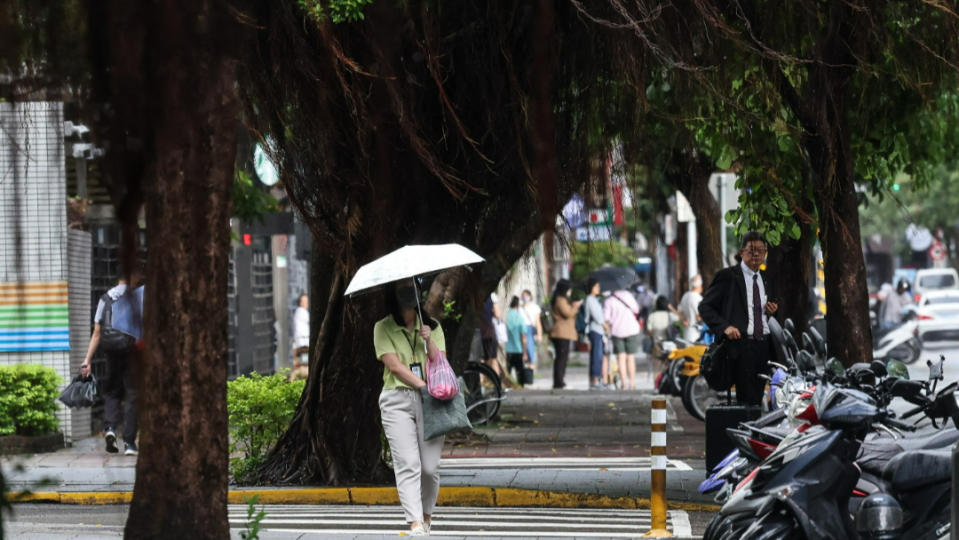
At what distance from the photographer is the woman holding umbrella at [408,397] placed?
9430 millimetres

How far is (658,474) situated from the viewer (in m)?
9.83

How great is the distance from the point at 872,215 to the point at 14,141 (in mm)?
78445

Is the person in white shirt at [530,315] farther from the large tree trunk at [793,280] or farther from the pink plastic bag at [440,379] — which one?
the pink plastic bag at [440,379]

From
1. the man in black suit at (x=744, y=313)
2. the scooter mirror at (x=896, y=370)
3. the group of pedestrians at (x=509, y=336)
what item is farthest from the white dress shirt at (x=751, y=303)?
the group of pedestrians at (x=509, y=336)

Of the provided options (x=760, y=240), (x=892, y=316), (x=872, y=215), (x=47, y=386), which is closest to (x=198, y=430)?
(x=760, y=240)

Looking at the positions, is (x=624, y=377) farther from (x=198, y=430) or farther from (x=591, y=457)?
(x=198, y=430)

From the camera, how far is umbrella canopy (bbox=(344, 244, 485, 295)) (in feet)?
30.4

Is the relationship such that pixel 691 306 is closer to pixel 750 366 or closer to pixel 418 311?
pixel 750 366

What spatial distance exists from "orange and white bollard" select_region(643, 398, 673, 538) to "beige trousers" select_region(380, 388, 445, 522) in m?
1.39

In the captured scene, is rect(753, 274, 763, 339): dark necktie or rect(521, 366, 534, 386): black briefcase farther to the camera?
rect(521, 366, 534, 386): black briefcase

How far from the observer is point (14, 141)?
2721mm

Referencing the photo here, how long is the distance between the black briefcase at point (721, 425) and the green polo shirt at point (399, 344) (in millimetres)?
2414

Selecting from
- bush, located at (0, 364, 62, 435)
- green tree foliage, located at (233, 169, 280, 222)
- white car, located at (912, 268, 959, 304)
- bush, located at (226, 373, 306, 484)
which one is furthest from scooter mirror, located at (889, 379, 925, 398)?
white car, located at (912, 268, 959, 304)

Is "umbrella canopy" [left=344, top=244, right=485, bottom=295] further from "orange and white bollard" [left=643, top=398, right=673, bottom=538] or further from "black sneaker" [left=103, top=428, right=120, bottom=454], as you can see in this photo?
"black sneaker" [left=103, top=428, right=120, bottom=454]
